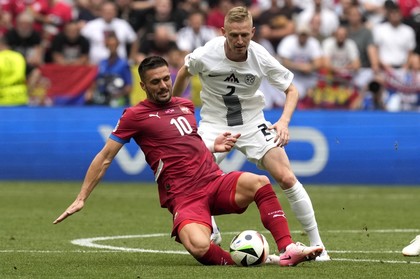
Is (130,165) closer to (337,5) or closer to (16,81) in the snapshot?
(16,81)

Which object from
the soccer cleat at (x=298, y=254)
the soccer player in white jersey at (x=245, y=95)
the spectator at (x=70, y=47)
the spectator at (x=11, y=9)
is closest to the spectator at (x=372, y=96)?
the spectator at (x=70, y=47)

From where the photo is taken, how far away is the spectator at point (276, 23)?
74.7 feet

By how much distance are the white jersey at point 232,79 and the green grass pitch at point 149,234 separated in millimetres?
1327

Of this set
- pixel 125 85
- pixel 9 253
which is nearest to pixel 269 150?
pixel 9 253

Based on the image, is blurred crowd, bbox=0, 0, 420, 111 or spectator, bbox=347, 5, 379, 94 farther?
spectator, bbox=347, 5, 379, 94

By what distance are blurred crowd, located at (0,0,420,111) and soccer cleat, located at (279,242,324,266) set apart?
11.7m

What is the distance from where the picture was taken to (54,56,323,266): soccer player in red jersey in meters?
9.04

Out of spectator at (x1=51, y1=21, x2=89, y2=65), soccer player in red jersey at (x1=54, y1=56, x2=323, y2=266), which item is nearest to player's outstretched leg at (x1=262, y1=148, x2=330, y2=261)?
soccer player in red jersey at (x1=54, y1=56, x2=323, y2=266)

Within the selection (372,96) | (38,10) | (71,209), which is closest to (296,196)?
(71,209)

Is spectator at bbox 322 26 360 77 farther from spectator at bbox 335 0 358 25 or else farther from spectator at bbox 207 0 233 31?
spectator at bbox 207 0 233 31

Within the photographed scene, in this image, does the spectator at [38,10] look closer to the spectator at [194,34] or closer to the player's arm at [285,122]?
the spectator at [194,34]

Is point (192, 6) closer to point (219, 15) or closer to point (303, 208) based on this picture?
point (219, 15)

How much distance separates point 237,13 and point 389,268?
2492mm

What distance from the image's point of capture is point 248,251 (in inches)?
352
